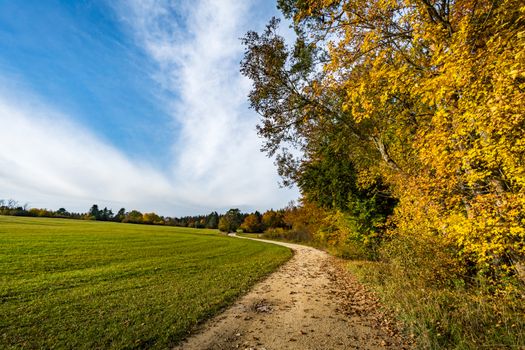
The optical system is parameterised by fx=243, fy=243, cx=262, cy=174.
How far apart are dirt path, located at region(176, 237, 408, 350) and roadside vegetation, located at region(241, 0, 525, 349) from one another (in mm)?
835

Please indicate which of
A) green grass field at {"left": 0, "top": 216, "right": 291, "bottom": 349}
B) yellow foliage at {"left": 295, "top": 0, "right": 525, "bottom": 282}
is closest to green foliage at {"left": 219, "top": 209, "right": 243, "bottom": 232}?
green grass field at {"left": 0, "top": 216, "right": 291, "bottom": 349}

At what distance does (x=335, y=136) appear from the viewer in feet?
44.5

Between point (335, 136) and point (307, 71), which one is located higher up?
point (307, 71)

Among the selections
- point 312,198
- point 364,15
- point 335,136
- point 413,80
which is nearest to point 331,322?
point 413,80

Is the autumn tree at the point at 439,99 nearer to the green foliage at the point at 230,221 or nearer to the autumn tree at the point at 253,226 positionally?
the autumn tree at the point at 253,226

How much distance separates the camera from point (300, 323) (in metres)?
Result: 6.40

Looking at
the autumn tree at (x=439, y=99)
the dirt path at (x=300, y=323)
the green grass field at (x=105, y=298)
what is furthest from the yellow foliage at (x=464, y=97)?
the green grass field at (x=105, y=298)

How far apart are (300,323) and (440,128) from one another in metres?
5.95

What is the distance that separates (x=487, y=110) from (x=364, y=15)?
15.2 ft

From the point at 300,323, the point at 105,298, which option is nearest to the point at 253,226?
the point at 105,298

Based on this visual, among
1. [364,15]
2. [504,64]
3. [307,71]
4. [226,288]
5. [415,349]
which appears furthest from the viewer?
[307,71]

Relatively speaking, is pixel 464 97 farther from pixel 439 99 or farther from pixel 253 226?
pixel 253 226

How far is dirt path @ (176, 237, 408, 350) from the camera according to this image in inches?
210

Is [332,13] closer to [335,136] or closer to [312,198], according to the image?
[335,136]
